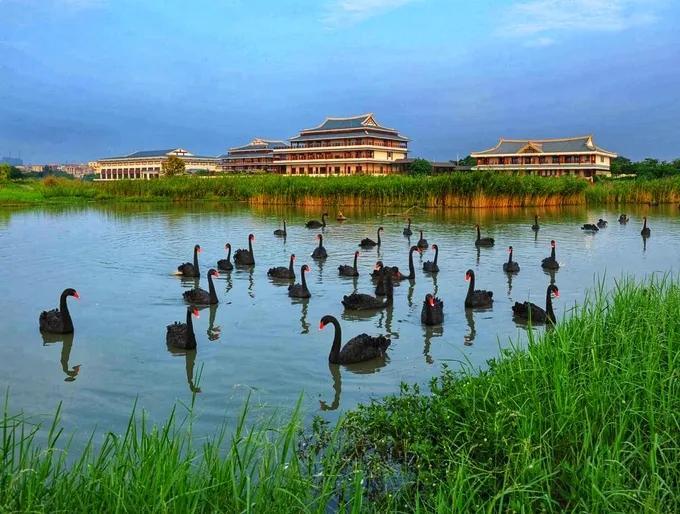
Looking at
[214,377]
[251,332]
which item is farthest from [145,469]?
[251,332]

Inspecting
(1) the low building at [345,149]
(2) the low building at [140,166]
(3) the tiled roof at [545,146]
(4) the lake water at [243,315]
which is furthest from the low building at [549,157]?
(2) the low building at [140,166]

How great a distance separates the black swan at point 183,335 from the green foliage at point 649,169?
58.3 m

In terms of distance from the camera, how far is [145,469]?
3154mm

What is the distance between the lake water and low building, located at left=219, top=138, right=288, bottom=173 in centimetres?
6175

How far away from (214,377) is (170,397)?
64 centimetres

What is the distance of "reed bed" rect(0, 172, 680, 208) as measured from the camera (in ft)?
106

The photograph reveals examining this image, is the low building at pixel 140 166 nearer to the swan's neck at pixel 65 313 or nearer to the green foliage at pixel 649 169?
the green foliage at pixel 649 169

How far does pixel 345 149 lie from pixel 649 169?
1204 inches

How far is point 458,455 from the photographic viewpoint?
3855 mm

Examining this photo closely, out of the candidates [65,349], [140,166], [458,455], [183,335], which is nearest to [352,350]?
[183,335]

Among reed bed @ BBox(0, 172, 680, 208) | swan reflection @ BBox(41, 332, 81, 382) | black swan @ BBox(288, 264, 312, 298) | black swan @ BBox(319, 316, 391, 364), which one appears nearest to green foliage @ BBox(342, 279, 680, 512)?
black swan @ BBox(319, 316, 391, 364)

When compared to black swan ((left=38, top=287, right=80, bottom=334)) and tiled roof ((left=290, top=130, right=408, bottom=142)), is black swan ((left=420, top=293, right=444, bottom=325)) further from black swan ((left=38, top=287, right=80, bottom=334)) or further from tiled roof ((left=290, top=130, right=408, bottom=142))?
tiled roof ((left=290, top=130, right=408, bottom=142))

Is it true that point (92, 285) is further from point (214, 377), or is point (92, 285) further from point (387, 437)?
point (387, 437)

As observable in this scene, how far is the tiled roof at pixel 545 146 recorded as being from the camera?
63.8 meters
